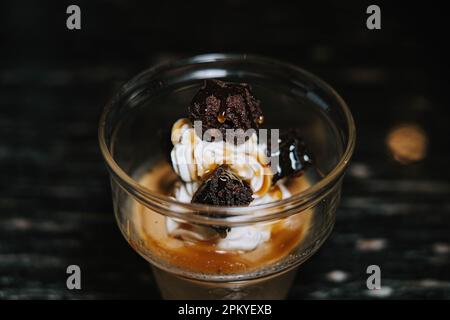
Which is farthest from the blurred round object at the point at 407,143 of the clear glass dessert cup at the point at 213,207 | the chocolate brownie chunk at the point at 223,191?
the chocolate brownie chunk at the point at 223,191

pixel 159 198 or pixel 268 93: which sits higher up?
pixel 268 93

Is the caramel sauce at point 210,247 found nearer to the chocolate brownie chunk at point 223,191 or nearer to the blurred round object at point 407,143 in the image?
the chocolate brownie chunk at point 223,191

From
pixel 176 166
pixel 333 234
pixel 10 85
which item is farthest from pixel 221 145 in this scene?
pixel 10 85

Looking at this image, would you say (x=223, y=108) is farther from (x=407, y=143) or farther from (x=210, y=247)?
(x=407, y=143)

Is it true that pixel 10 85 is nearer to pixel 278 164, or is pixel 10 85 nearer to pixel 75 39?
pixel 75 39
